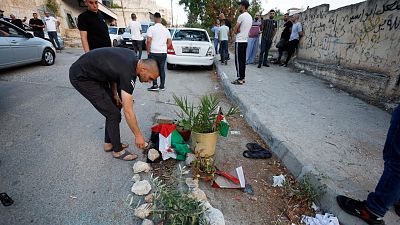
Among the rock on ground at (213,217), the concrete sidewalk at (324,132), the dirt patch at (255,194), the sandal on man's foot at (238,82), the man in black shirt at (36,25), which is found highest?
the man in black shirt at (36,25)

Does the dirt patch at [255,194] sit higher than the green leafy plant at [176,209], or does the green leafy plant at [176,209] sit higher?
the green leafy plant at [176,209]

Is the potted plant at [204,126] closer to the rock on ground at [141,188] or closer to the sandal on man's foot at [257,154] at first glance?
the sandal on man's foot at [257,154]

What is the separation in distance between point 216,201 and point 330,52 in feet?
18.7

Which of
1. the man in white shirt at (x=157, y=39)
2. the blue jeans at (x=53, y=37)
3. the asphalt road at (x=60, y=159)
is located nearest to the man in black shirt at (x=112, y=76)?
the asphalt road at (x=60, y=159)

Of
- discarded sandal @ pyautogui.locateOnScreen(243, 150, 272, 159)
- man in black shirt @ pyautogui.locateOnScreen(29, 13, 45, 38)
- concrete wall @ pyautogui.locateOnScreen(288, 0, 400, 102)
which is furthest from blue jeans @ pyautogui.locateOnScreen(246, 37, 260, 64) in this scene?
man in black shirt @ pyautogui.locateOnScreen(29, 13, 45, 38)

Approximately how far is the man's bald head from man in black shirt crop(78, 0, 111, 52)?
1895mm

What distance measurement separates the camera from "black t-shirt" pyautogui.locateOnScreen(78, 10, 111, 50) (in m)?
3.60

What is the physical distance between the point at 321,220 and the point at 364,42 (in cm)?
454

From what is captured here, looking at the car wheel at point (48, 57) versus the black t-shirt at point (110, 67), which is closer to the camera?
the black t-shirt at point (110, 67)

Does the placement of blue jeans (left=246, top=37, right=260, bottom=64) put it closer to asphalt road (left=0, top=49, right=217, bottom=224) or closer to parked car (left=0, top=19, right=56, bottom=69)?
asphalt road (left=0, top=49, right=217, bottom=224)

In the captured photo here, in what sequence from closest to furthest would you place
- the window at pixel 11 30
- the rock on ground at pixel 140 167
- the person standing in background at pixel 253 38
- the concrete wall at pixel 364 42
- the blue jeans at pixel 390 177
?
Result: the blue jeans at pixel 390 177 < the rock on ground at pixel 140 167 < the concrete wall at pixel 364 42 < the window at pixel 11 30 < the person standing in background at pixel 253 38

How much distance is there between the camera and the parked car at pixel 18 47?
620 centimetres

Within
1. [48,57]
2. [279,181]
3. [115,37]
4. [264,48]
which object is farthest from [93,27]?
[115,37]

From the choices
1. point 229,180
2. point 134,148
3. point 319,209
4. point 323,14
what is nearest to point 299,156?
point 319,209
